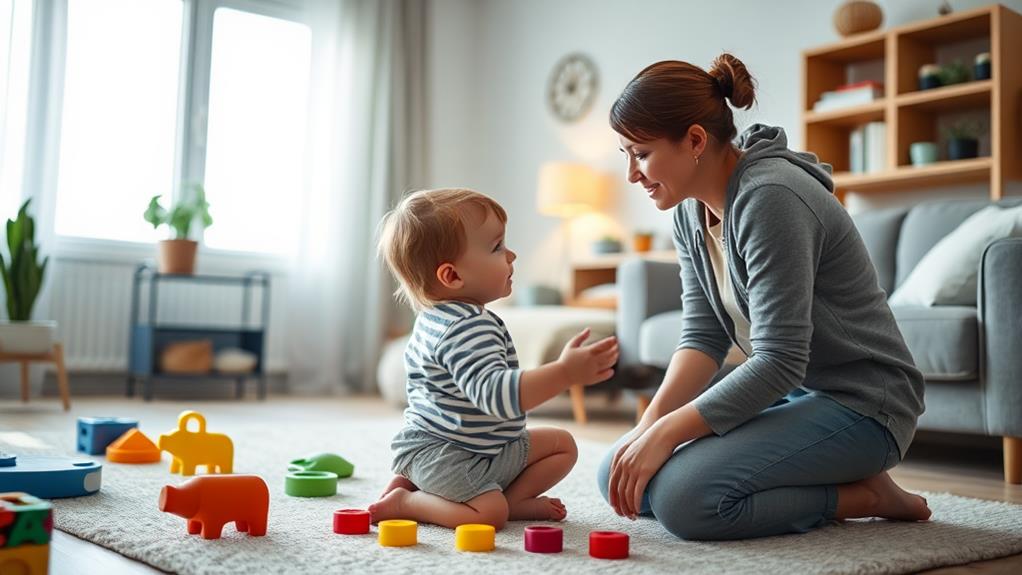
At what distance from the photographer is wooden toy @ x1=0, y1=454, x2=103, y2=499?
155 cm

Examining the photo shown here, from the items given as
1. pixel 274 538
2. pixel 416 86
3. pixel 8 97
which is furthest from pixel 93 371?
pixel 274 538

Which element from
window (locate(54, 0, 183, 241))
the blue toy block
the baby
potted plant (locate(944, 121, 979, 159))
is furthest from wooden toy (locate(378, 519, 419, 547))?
window (locate(54, 0, 183, 241))

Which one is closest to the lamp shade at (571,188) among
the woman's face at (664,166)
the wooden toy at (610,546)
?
the woman's face at (664,166)

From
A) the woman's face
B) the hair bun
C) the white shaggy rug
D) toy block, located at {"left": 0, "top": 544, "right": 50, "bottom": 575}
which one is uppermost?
the hair bun

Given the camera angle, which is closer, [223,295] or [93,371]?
[93,371]

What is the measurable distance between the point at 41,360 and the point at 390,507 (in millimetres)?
Answer: 2560

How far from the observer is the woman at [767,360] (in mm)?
1319

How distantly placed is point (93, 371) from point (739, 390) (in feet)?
12.6

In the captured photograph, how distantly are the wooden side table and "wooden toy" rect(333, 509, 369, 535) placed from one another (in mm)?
2556

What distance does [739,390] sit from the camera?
52.1 inches

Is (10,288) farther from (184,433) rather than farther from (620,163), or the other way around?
(620,163)

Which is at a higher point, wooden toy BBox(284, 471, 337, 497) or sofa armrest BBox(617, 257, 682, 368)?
sofa armrest BBox(617, 257, 682, 368)

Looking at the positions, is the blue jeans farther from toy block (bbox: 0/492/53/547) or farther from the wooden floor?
toy block (bbox: 0/492/53/547)

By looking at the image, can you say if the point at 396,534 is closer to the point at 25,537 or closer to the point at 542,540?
the point at 542,540
